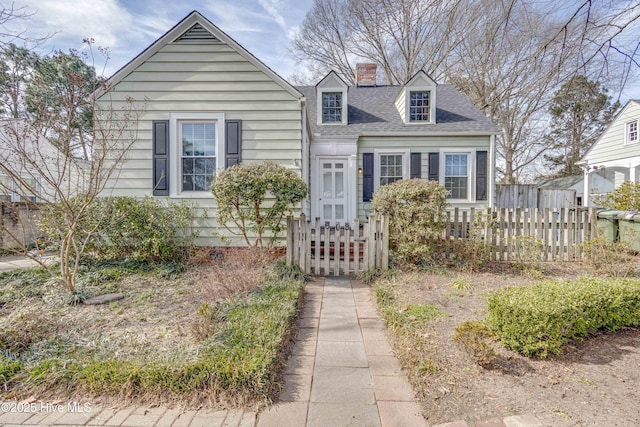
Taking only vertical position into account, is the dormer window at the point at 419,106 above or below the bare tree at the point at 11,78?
above

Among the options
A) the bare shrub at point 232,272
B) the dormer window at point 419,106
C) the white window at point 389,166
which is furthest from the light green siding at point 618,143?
the bare shrub at point 232,272

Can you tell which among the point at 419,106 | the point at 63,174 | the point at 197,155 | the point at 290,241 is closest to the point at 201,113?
the point at 197,155

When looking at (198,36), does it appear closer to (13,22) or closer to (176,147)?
(176,147)

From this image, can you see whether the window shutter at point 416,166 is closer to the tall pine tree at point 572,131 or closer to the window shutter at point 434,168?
the window shutter at point 434,168

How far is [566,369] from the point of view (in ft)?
7.86

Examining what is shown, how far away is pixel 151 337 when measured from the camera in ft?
9.61

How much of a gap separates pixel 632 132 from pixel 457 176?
32.4ft

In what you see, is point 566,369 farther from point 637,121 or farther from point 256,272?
point 637,121

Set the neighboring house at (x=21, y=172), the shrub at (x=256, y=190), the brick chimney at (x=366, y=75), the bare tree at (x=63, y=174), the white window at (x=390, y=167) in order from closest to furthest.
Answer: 1. the neighboring house at (x=21, y=172)
2. the bare tree at (x=63, y=174)
3. the shrub at (x=256, y=190)
4. the white window at (x=390, y=167)
5. the brick chimney at (x=366, y=75)

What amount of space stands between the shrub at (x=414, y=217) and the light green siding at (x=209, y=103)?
2.26 metres

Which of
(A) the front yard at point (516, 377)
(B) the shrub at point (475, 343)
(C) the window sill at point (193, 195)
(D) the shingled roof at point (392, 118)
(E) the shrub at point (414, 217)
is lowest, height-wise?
(A) the front yard at point (516, 377)

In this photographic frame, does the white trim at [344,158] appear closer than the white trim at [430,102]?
Yes

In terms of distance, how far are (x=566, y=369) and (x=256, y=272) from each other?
3852mm

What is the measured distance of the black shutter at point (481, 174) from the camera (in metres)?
9.09
